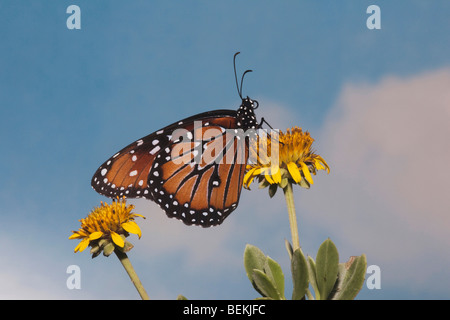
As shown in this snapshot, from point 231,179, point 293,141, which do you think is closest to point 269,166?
point 293,141

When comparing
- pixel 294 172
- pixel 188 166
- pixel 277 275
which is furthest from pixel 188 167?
pixel 277 275

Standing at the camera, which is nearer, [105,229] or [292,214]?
[292,214]

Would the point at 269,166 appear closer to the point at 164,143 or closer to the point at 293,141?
the point at 293,141

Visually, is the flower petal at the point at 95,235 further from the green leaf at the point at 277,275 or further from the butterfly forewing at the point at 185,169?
the green leaf at the point at 277,275

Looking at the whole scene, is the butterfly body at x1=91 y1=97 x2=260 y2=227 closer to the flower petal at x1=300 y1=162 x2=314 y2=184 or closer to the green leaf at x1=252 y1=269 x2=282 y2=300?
the flower petal at x1=300 y1=162 x2=314 y2=184

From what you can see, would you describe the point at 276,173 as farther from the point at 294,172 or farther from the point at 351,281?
the point at 351,281
